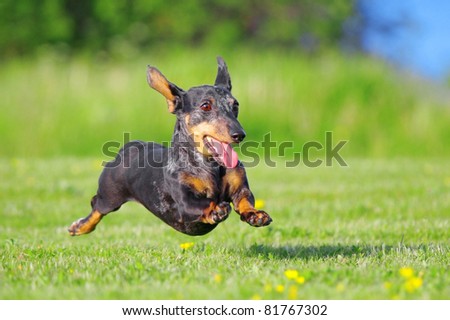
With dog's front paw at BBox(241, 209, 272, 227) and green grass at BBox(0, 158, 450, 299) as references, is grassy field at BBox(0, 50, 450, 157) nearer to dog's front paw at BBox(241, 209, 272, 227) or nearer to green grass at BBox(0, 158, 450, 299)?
green grass at BBox(0, 158, 450, 299)

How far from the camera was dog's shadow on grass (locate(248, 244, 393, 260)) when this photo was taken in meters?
5.80

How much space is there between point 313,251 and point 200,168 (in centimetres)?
132

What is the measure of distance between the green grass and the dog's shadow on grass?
0.03ft

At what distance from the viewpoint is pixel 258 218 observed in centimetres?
502

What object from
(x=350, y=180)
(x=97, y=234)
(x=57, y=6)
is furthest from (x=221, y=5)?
(x=97, y=234)

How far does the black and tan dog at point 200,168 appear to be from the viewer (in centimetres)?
525

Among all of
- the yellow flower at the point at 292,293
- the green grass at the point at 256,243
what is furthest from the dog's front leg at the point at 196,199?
the yellow flower at the point at 292,293

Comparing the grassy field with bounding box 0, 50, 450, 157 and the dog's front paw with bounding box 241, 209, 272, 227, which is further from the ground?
the grassy field with bounding box 0, 50, 450, 157

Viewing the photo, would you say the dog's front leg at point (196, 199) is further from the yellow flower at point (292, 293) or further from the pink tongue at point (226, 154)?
the yellow flower at point (292, 293)

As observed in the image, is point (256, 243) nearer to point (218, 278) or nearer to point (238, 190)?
point (238, 190)

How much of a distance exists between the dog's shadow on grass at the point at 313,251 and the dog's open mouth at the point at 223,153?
0.84 m

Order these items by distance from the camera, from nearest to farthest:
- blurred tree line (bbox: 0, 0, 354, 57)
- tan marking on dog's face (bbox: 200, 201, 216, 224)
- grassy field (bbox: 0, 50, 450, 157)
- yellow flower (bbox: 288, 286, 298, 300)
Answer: yellow flower (bbox: 288, 286, 298, 300) → tan marking on dog's face (bbox: 200, 201, 216, 224) → grassy field (bbox: 0, 50, 450, 157) → blurred tree line (bbox: 0, 0, 354, 57)

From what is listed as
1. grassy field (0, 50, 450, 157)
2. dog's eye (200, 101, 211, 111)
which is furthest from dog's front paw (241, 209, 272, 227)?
grassy field (0, 50, 450, 157)

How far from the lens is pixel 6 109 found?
18266 mm
